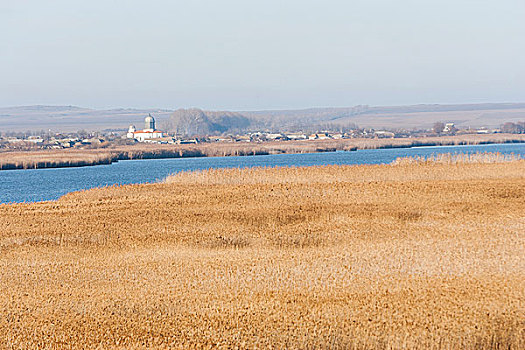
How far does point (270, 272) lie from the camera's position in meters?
16.0

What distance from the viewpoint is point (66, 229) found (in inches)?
934

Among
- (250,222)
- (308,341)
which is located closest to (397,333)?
(308,341)

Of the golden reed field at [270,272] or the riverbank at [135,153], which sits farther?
the riverbank at [135,153]

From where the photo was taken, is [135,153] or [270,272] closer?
[270,272]

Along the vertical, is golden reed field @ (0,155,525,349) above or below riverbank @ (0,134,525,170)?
above

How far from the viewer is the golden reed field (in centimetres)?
1169

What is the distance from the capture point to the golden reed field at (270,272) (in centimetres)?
1169

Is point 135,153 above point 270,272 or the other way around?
the other way around

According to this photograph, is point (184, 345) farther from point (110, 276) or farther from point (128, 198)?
point (128, 198)

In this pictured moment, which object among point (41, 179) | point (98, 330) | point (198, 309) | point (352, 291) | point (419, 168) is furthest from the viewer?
point (41, 179)

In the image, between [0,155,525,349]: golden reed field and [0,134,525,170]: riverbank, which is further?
[0,134,525,170]: riverbank

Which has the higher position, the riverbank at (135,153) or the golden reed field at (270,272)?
the golden reed field at (270,272)

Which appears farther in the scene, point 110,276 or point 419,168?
point 419,168

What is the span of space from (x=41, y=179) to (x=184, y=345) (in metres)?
59.1
